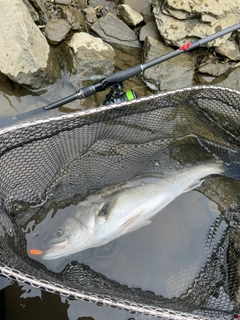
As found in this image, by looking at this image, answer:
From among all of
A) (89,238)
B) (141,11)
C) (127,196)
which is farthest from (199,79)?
(89,238)

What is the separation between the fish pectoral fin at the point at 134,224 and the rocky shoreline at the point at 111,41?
1.42m

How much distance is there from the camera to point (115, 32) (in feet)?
12.7

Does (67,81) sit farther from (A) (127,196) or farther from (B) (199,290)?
(B) (199,290)

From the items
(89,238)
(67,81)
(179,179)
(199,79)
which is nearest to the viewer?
(89,238)

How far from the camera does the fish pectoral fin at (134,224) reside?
115 inches

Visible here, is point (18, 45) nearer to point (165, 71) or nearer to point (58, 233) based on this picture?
point (165, 71)

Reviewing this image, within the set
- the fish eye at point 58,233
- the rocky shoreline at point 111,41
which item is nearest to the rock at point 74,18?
the rocky shoreline at point 111,41

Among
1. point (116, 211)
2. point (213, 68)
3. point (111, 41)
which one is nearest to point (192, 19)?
point (213, 68)

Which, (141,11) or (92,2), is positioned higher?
(92,2)

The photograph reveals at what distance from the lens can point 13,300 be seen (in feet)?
9.57

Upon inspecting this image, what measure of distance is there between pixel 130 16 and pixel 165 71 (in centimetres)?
86

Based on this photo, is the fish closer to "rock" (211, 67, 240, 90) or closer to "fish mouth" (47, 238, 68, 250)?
"fish mouth" (47, 238, 68, 250)

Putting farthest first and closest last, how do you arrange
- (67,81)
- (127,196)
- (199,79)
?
(199,79) < (67,81) < (127,196)

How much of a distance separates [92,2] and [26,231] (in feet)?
9.63
